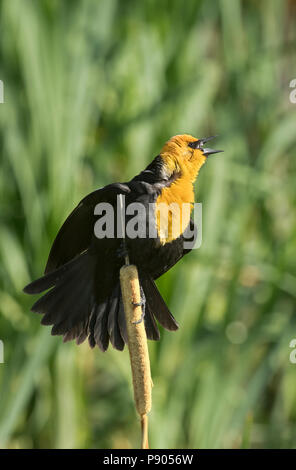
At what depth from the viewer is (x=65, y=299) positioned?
373 mm

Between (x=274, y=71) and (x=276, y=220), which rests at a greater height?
(x=274, y=71)

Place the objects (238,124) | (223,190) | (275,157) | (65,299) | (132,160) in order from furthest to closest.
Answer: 1. (275,157)
2. (223,190)
3. (238,124)
4. (132,160)
5. (65,299)

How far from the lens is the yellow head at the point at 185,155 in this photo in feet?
1.09

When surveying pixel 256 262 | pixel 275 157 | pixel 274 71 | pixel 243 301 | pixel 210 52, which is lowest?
pixel 243 301

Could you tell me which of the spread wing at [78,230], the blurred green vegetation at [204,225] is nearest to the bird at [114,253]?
the spread wing at [78,230]

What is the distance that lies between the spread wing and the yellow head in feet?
0.10

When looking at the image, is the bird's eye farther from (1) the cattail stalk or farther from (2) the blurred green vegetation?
(2) the blurred green vegetation

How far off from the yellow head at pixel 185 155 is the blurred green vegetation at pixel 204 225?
16.8 inches

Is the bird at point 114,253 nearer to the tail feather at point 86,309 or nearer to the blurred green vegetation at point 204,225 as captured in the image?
the tail feather at point 86,309

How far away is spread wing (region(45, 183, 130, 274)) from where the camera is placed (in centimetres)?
33

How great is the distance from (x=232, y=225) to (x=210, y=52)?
1042 mm

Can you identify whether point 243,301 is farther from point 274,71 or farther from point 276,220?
point 274,71
